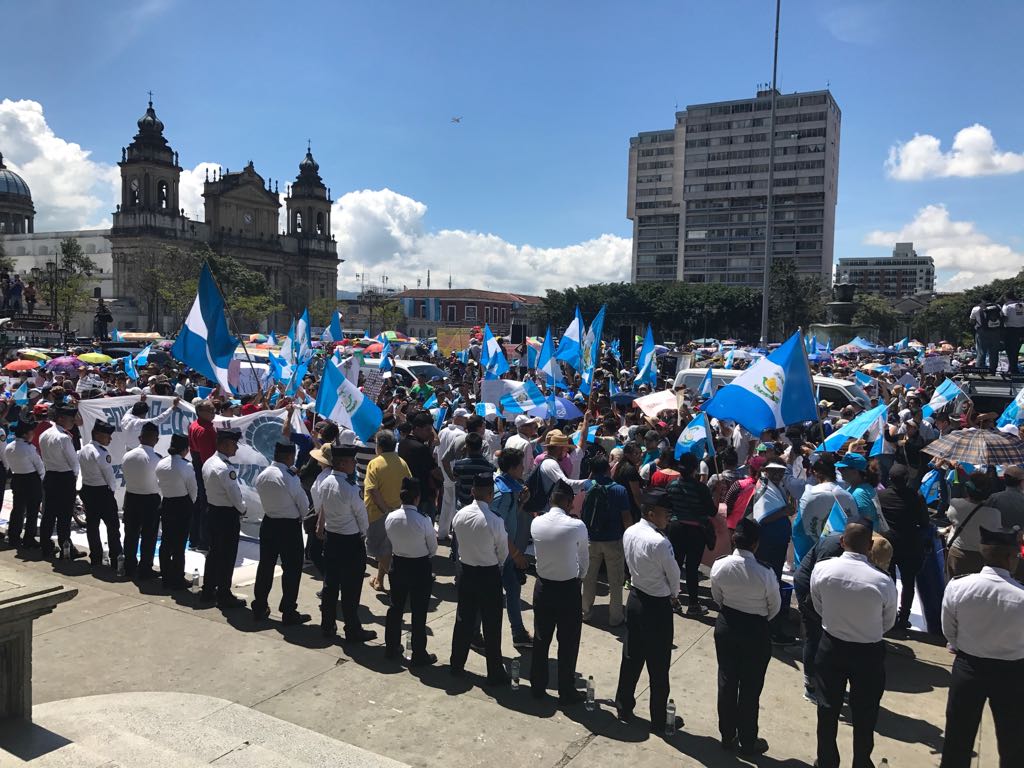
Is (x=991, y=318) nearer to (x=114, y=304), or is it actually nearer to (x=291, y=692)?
(x=291, y=692)

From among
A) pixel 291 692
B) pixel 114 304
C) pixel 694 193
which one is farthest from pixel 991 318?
pixel 694 193

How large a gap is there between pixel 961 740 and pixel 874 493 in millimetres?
2779

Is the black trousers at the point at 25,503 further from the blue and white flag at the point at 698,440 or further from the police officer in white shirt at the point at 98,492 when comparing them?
the blue and white flag at the point at 698,440

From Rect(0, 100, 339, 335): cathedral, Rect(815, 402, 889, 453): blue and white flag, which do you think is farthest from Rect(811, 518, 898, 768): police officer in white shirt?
Rect(0, 100, 339, 335): cathedral

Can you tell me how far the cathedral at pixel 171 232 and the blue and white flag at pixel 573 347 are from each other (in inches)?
2805

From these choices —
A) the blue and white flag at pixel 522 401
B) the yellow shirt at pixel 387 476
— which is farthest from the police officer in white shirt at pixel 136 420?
the blue and white flag at pixel 522 401

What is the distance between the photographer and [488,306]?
13425cm

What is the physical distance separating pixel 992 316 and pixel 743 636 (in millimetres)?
12745

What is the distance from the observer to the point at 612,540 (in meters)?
7.04

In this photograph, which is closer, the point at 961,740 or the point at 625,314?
the point at 961,740

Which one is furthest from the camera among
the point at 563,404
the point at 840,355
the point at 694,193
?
the point at 694,193

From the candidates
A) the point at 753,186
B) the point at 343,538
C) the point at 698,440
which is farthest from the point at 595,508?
the point at 753,186

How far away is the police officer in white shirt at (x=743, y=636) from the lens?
4.84m

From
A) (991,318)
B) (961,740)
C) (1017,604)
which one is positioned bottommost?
(961,740)
